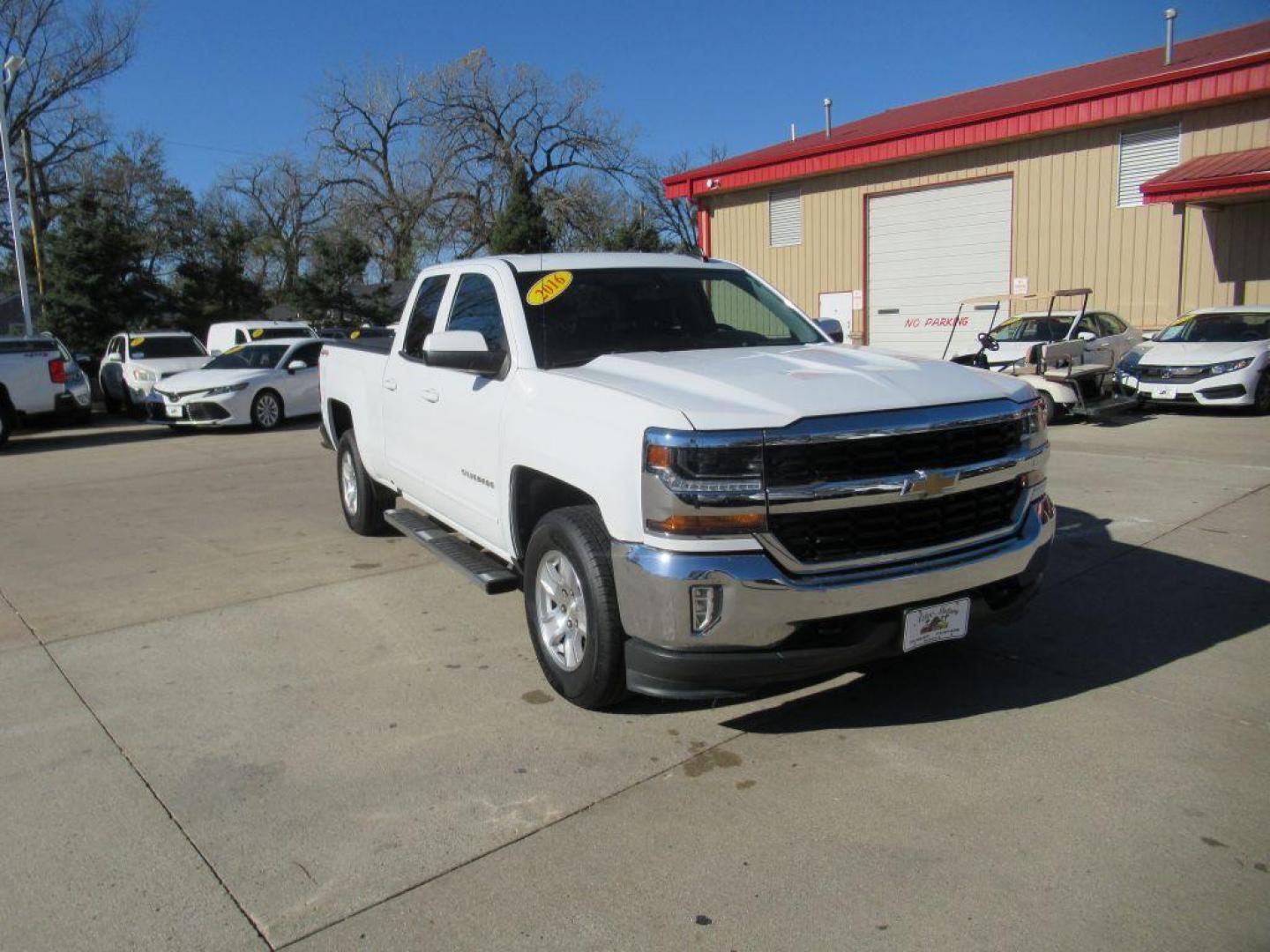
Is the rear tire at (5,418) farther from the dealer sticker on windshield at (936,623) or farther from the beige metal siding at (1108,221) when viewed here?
the beige metal siding at (1108,221)

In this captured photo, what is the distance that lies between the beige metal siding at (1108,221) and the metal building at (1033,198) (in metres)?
0.03

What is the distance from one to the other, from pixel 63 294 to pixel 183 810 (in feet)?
90.9

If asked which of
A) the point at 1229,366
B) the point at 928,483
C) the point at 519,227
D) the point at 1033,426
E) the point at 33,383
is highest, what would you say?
the point at 519,227

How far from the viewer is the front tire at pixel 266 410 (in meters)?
15.6

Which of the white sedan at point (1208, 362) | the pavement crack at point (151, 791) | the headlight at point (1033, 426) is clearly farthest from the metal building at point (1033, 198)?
the pavement crack at point (151, 791)

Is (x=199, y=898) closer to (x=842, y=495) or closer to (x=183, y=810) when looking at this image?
(x=183, y=810)

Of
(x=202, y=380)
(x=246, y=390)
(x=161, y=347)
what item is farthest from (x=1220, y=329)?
(x=161, y=347)

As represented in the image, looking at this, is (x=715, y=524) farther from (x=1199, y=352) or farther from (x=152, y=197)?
(x=152, y=197)

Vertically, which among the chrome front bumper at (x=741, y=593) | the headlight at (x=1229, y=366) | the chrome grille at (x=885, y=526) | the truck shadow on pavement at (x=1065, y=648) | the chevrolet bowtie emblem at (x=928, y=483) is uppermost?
the chevrolet bowtie emblem at (x=928, y=483)

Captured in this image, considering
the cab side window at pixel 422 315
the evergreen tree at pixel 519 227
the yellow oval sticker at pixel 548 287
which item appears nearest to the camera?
the yellow oval sticker at pixel 548 287

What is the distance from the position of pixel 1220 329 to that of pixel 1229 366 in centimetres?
123

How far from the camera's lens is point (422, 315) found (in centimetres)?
588

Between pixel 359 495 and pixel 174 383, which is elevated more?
pixel 174 383

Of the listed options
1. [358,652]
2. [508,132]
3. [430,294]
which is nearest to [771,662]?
[358,652]
